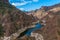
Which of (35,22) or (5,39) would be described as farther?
(35,22)

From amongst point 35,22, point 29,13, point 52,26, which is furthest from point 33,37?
point 29,13

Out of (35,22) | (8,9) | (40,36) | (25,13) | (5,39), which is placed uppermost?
(8,9)

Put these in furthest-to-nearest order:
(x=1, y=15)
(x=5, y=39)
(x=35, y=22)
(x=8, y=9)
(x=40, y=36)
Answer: (x=8, y=9) < (x=1, y=15) < (x=35, y=22) < (x=5, y=39) < (x=40, y=36)

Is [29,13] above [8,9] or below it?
below

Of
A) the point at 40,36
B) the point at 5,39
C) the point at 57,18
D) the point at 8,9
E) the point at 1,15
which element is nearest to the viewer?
the point at 57,18

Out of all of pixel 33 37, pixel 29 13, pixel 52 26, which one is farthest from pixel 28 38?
pixel 29 13

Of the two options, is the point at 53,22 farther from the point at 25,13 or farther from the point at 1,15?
the point at 1,15

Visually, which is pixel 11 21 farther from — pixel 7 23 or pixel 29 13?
pixel 29 13
